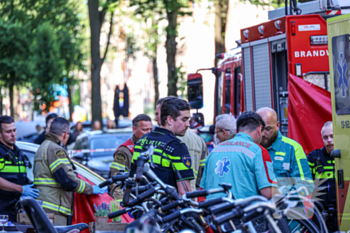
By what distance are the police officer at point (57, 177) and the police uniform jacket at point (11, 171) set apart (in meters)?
0.56

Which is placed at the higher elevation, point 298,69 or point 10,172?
point 298,69

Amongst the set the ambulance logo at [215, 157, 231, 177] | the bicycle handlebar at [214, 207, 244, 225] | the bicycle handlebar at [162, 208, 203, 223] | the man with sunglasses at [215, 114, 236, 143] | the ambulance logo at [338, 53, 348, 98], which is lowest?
the bicycle handlebar at [162, 208, 203, 223]

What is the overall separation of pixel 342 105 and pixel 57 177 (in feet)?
9.94

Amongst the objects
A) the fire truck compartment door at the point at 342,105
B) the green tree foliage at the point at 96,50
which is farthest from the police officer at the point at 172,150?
the green tree foliage at the point at 96,50

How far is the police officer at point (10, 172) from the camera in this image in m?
5.98

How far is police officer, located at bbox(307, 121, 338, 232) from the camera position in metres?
5.66

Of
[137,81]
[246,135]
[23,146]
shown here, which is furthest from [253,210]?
[137,81]

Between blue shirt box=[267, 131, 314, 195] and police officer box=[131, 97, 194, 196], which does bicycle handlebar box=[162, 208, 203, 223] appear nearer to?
police officer box=[131, 97, 194, 196]

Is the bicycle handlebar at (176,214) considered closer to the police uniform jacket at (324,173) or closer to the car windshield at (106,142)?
the police uniform jacket at (324,173)

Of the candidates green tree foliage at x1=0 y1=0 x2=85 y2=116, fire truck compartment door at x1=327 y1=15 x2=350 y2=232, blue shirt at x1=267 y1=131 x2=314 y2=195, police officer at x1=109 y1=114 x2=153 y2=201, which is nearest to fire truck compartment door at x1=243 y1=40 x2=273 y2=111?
police officer at x1=109 y1=114 x2=153 y2=201

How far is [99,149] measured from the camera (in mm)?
12484

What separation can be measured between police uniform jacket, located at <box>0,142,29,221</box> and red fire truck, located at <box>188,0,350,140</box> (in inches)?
138

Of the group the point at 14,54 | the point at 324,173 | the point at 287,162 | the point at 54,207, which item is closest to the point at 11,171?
the point at 54,207

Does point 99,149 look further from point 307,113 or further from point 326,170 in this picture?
point 326,170
